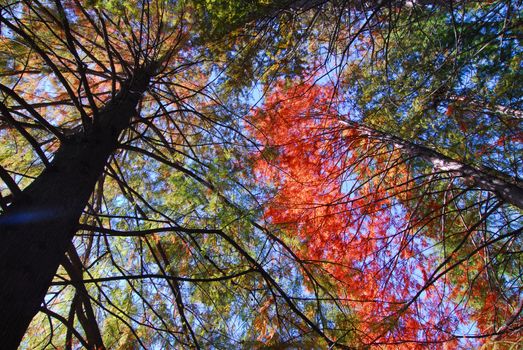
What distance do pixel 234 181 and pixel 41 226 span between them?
1.69 meters

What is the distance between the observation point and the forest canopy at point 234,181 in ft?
8.59

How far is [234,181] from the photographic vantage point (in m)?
3.38

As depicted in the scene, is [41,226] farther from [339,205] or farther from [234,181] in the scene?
[339,205]

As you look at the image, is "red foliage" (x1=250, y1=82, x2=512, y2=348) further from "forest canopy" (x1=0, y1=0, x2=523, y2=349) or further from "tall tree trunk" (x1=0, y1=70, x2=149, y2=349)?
"tall tree trunk" (x1=0, y1=70, x2=149, y2=349)

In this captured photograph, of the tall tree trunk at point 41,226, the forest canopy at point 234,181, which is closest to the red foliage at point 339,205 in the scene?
the forest canopy at point 234,181

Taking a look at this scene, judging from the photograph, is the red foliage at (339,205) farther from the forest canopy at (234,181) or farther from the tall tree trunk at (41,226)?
the tall tree trunk at (41,226)

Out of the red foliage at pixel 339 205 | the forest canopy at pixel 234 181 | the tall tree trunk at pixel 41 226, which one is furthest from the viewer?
the red foliage at pixel 339 205

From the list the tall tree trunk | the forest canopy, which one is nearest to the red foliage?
the forest canopy

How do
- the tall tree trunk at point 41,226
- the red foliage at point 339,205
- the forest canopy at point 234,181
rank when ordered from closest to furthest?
the tall tree trunk at point 41,226 → the forest canopy at point 234,181 → the red foliage at point 339,205

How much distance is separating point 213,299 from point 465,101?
5.15 m

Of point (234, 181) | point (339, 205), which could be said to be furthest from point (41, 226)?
point (339, 205)

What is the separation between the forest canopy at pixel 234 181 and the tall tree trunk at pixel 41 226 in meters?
0.01

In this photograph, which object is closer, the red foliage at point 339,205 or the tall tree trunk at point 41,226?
the tall tree trunk at point 41,226

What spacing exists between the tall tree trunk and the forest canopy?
0.4 inches
